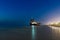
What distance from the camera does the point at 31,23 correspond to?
467 ft
